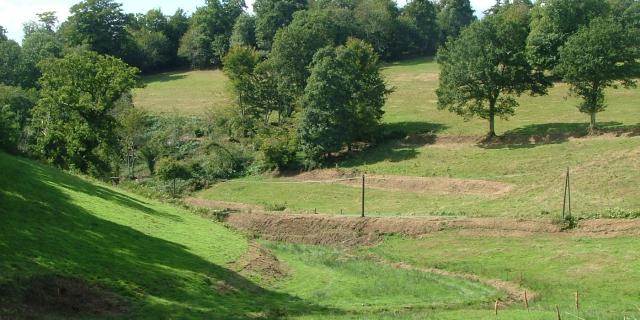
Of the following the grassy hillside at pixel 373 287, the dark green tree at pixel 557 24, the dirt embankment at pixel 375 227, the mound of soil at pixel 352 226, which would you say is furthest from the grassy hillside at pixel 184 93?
the grassy hillside at pixel 373 287

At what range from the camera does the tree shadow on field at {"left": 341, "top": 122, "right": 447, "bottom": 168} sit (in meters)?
74.4

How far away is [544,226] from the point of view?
41969 mm

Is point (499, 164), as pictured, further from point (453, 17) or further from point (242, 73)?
point (453, 17)

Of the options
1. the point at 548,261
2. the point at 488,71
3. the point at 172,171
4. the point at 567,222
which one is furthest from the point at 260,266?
the point at 488,71

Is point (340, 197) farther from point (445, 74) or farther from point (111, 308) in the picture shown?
point (111, 308)

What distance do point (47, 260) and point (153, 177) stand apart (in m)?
55.7

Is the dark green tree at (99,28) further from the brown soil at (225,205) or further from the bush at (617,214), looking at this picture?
the bush at (617,214)

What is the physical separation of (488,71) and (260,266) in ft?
156

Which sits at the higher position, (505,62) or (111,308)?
(505,62)

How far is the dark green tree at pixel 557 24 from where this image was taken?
82.9 meters

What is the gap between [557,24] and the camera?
85250mm

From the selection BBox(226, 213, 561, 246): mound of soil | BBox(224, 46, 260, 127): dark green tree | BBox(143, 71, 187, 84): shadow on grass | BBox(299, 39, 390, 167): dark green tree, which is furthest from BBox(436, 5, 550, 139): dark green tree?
BBox(143, 71, 187, 84): shadow on grass

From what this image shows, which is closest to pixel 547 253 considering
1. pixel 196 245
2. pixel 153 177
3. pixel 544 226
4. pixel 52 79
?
pixel 544 226

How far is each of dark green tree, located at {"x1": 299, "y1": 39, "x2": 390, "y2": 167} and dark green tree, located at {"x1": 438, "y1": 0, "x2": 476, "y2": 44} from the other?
70.9 metres
